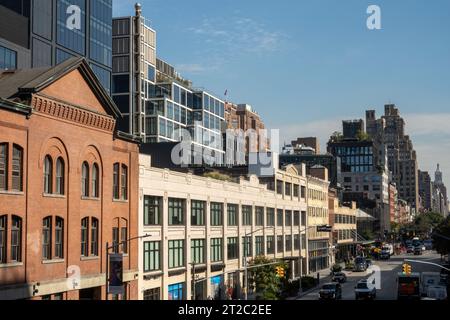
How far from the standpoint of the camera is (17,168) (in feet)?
130

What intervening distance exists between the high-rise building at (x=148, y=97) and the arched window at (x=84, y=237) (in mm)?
97558

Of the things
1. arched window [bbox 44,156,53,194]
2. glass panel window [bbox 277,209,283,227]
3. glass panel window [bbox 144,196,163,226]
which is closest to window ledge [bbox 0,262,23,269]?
arched window [bbox 44,156,53,194]

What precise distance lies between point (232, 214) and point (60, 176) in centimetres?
3668

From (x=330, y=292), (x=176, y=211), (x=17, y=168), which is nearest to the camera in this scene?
(x=17, y=168)

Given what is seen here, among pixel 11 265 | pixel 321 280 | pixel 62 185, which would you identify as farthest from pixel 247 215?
pixel 11 265

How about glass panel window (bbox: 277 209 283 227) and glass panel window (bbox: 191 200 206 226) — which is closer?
glass panel window (bbox: 191 200 206 226)

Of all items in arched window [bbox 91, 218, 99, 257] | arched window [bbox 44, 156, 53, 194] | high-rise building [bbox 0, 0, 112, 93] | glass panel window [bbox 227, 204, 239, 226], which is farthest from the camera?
high-rise building [bbox 0, 0, 112, 93]

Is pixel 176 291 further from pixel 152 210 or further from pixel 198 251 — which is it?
pixel 152 210

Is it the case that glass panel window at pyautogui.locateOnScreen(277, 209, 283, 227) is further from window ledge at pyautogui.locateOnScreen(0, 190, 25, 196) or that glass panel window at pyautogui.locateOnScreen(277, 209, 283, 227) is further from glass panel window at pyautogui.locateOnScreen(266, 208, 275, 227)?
window ledge at pyautogui.locateOnScreen(0, 190, 25, 196)

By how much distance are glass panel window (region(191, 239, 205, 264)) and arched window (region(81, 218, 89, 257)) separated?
20385 mm

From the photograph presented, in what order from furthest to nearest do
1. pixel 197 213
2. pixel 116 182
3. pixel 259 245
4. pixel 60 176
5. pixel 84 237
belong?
pixel 259 245
pixel 197 213
pixel 116 182
pixel 84 237
pixel 60 176

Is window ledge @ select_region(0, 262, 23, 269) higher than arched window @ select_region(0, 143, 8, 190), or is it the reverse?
arched window @ select_region(0, 143, 8, 190)

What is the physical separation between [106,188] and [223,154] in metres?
137

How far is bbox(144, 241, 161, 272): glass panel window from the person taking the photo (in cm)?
5625
